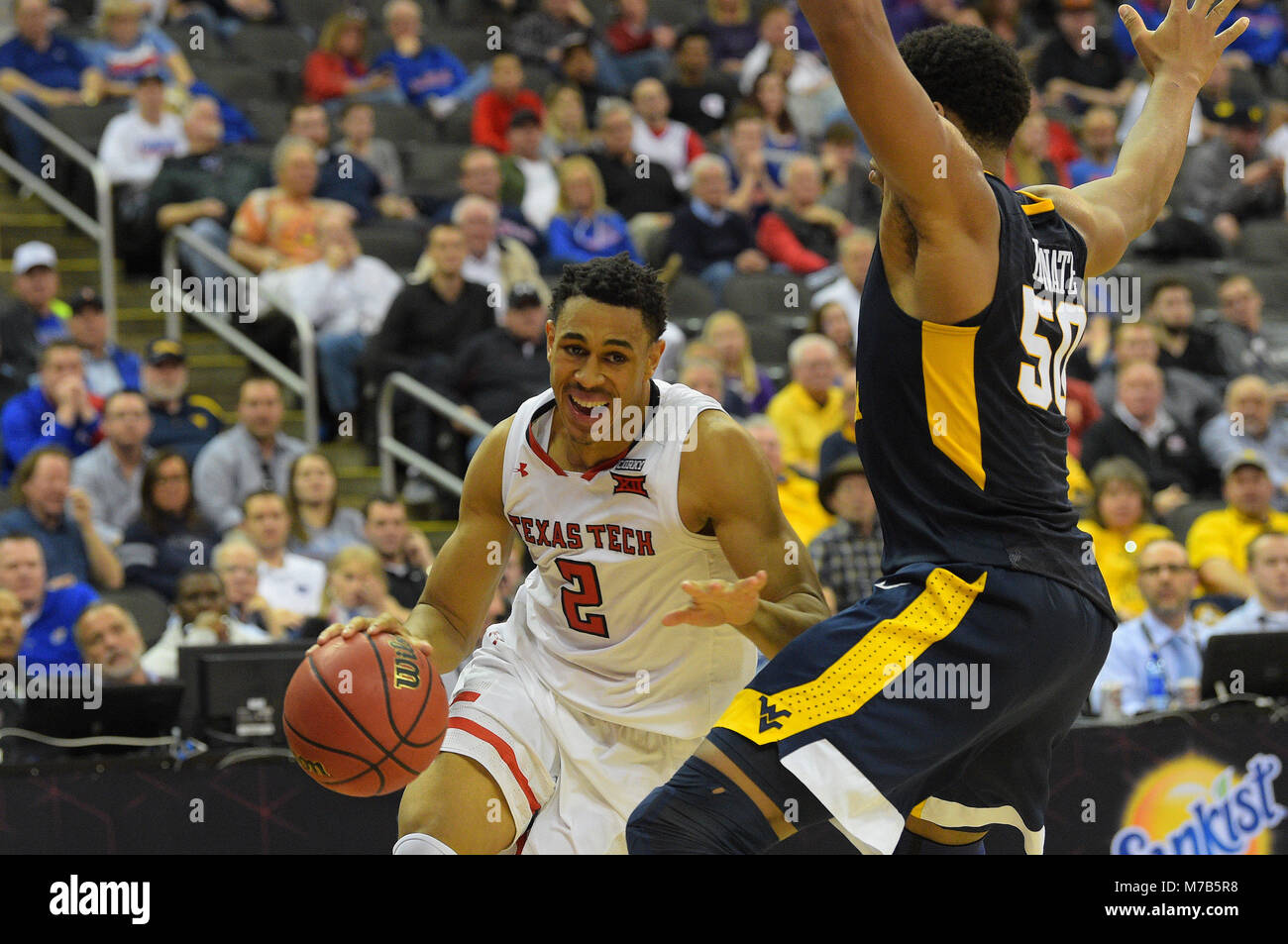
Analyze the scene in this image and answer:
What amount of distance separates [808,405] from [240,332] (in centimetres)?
324

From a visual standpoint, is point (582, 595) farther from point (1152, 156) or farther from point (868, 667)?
point (1152, 156)

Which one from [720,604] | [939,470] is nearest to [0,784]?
[720,604]

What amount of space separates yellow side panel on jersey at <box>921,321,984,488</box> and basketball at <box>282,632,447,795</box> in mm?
1375

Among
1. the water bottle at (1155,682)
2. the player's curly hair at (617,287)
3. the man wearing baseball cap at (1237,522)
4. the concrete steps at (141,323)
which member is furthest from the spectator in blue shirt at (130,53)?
the player's curly hair at (617,287)

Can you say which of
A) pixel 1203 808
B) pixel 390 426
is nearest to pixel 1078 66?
pixel 390 426

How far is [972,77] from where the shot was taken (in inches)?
146

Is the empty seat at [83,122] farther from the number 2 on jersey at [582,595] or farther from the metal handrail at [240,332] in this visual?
the number 2 on jersey at [582,595]

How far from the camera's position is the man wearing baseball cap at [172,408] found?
9031 mm

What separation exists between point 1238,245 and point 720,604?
10477mm

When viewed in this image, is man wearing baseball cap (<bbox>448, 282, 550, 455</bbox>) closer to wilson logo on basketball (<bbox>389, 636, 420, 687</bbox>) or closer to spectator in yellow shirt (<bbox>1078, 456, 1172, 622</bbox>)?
spectator in yellow shirt (<bbox>1078, 456, 1172, 622</bbox>)

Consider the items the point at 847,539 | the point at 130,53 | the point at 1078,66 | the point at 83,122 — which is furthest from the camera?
the point at 1078,66

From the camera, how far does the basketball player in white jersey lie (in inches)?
173

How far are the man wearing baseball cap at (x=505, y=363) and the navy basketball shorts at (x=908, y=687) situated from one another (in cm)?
598
